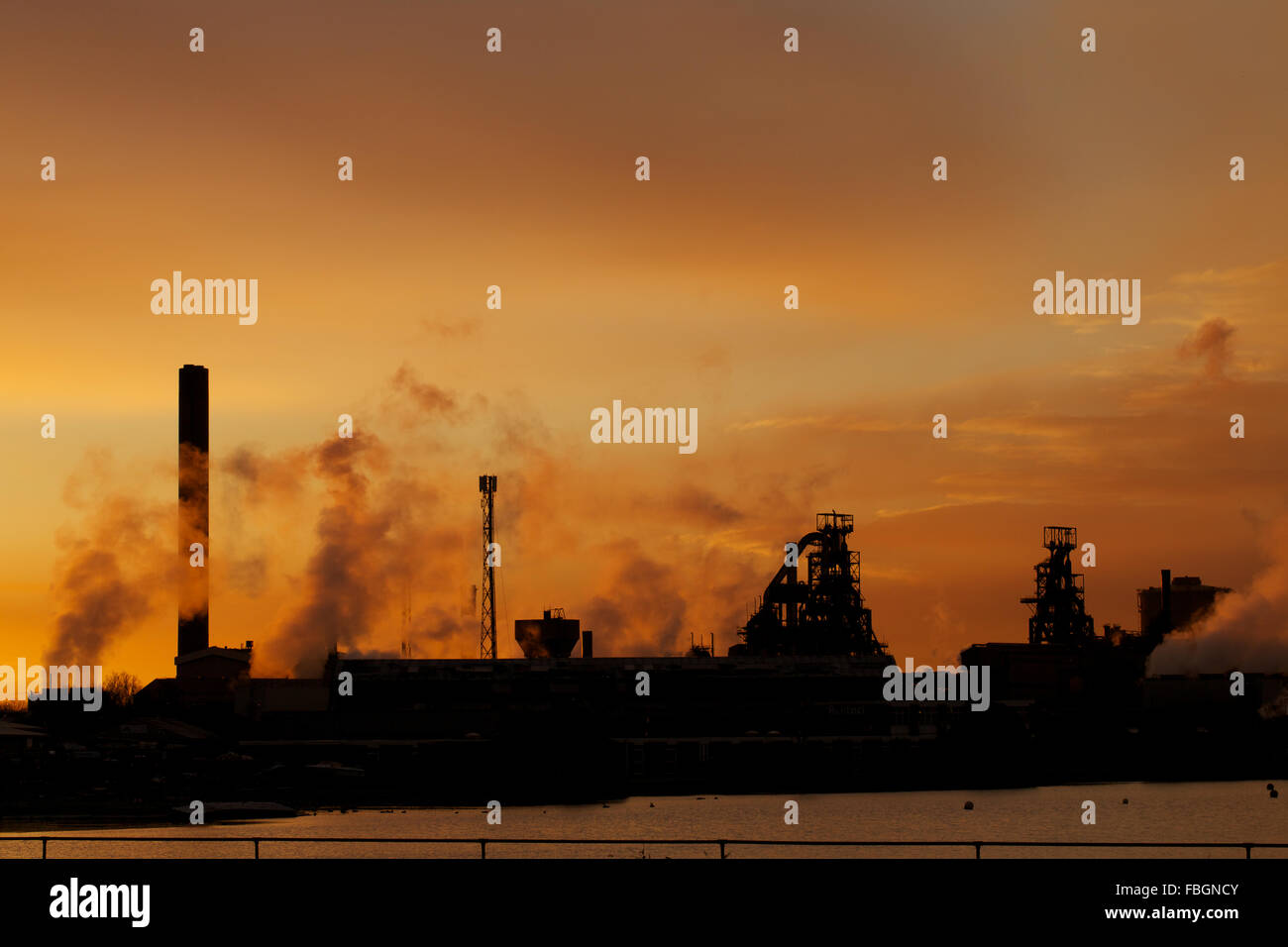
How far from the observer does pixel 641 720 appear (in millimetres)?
125750

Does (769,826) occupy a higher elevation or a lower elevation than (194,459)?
lower

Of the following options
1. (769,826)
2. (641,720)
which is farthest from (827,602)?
(769,826)

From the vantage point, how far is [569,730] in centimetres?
11000

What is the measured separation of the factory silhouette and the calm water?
7237mm

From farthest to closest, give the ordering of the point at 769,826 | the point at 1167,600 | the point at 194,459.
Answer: the point at 1167,600, the point at 194,459, the point at 769,826

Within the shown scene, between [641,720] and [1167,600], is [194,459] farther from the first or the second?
[1167,600]

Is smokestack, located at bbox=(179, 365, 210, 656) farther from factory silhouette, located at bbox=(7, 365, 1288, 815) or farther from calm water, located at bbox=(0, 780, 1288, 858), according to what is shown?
calm water, located at bbox=(0, 780, 1288, 858)

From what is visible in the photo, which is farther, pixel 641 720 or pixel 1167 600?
pixel 1167 600

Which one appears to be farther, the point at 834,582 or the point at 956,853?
the point at 834,582

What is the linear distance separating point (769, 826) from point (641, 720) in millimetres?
46089
